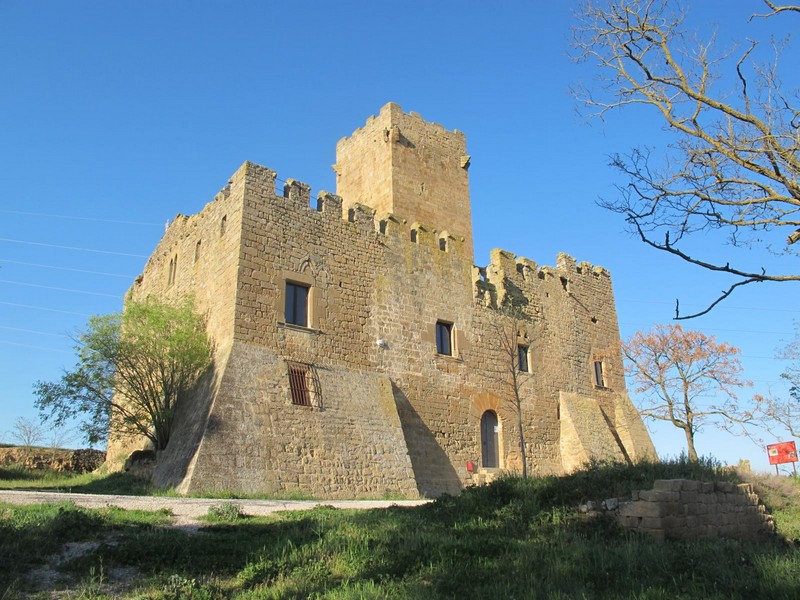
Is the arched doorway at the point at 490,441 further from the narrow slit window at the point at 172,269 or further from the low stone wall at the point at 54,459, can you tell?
the low stone wall at the point at 54,459

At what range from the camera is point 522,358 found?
23.0m

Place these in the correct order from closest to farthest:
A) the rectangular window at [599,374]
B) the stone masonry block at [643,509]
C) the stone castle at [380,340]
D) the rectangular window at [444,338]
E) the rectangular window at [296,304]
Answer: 1. the stone masonry block at [643,509]
2. the stone castle at [380,340]
3. the rectangular window at [296,304]
4. the rectangular window at [444,338]
5. the rectangular window at [599,374]

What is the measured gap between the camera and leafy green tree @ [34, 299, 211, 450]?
16953mm

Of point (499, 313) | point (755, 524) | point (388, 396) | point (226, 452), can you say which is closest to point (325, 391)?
point (388, 396)

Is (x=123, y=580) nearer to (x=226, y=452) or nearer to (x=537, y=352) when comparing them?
(x=226, y=452)

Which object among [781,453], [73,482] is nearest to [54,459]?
[73,482]

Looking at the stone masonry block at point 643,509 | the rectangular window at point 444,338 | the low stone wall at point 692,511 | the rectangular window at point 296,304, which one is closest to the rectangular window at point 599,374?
the rectangular window at point 444,338

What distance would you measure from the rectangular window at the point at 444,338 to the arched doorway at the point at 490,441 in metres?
2.47

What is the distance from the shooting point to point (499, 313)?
22594mm

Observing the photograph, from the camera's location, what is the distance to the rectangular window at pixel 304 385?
1589 centimetres

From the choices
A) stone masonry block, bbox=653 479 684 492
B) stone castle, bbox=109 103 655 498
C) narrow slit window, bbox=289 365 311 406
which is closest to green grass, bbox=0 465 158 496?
stone castle, bbox=109 103 655 498

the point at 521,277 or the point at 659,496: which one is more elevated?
the point at 521,277

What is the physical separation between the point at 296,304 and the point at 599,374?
1468 centimetres

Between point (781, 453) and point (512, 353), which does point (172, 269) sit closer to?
point (512, 353)
